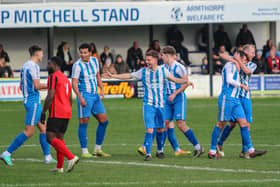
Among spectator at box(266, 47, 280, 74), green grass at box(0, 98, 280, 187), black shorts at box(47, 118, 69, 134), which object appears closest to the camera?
green grass at box(0, 98, 280, 187)

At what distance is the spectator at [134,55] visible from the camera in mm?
34719

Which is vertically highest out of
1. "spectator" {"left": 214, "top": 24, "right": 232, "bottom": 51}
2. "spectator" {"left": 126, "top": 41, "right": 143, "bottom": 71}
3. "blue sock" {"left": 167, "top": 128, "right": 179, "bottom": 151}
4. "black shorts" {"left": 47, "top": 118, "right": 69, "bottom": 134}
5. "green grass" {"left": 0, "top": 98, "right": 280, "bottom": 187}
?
"spectator" {"left": 214, "top": 24, "right": 232, "bottom": 51}

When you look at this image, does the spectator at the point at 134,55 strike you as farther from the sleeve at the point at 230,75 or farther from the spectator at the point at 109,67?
the sleeve at the point at 230,75

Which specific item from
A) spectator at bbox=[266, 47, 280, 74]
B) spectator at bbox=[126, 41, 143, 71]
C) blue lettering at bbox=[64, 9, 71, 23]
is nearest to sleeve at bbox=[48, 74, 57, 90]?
blue lettering at bbox=[64, 9, 71, 23]

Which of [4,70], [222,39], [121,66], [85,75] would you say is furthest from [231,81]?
[222,39]

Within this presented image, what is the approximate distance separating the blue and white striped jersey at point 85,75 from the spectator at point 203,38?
20.7 meters

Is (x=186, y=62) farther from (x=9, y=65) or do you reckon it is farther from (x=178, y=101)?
(x=178, y=101)

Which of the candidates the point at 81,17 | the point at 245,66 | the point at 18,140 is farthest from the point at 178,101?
the point at 81,17

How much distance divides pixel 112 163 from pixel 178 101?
212cm

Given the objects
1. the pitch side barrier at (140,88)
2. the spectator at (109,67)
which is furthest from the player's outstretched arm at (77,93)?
the spectator at (109,67)

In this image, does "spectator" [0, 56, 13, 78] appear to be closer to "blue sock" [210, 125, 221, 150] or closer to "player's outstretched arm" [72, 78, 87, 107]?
"player's outstretched arm" [72, 78, 87, 107]

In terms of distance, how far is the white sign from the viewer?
33344 mm

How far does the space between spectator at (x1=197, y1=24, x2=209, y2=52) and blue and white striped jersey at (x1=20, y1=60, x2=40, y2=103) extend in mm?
22250

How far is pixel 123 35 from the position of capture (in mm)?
37500
